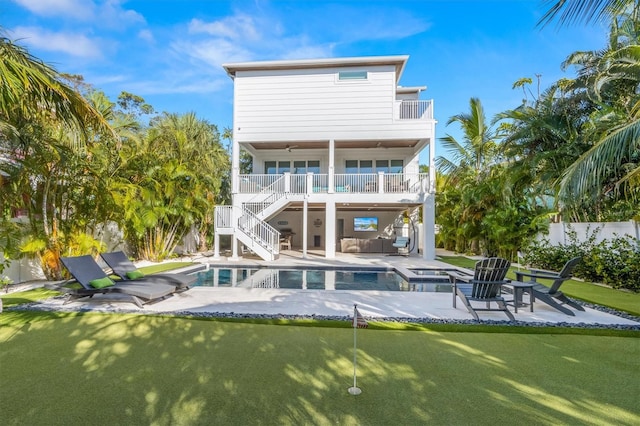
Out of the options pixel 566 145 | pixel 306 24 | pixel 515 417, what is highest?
pixel 306 24

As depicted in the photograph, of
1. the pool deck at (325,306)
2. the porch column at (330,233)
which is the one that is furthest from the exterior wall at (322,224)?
the pool deck at (325,306)

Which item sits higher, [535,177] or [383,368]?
[535,177]

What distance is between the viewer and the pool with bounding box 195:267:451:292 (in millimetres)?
8164

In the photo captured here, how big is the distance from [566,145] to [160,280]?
37.2ft

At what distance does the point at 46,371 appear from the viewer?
325 cm

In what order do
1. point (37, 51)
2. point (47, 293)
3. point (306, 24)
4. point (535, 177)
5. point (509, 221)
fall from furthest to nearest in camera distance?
point (306, 24)
point (509, 221)
point (535, 177)
point (47, 293)
point (37, 51)

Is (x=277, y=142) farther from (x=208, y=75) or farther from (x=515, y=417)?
(x=515, y=417)

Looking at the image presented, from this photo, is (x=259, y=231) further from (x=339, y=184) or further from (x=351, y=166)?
(x=351, y=166)

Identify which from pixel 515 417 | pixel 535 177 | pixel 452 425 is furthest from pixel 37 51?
pixel 535 177

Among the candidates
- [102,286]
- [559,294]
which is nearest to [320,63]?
[102,286]

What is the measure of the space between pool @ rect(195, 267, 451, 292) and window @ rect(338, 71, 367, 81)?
29.7 feet

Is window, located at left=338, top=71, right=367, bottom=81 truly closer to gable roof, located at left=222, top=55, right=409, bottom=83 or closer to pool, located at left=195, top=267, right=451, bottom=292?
gable roof, located at left=222, top=55, right=409, bottom=83

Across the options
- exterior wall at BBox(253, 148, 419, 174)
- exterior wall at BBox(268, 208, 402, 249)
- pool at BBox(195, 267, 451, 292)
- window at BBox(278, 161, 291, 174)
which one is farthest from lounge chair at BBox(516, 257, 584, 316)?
window at BBox(278, 161, 291, 174)

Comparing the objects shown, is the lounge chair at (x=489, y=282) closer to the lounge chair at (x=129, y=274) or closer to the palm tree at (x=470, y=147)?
the lounge chair at (x=129, y=274)
